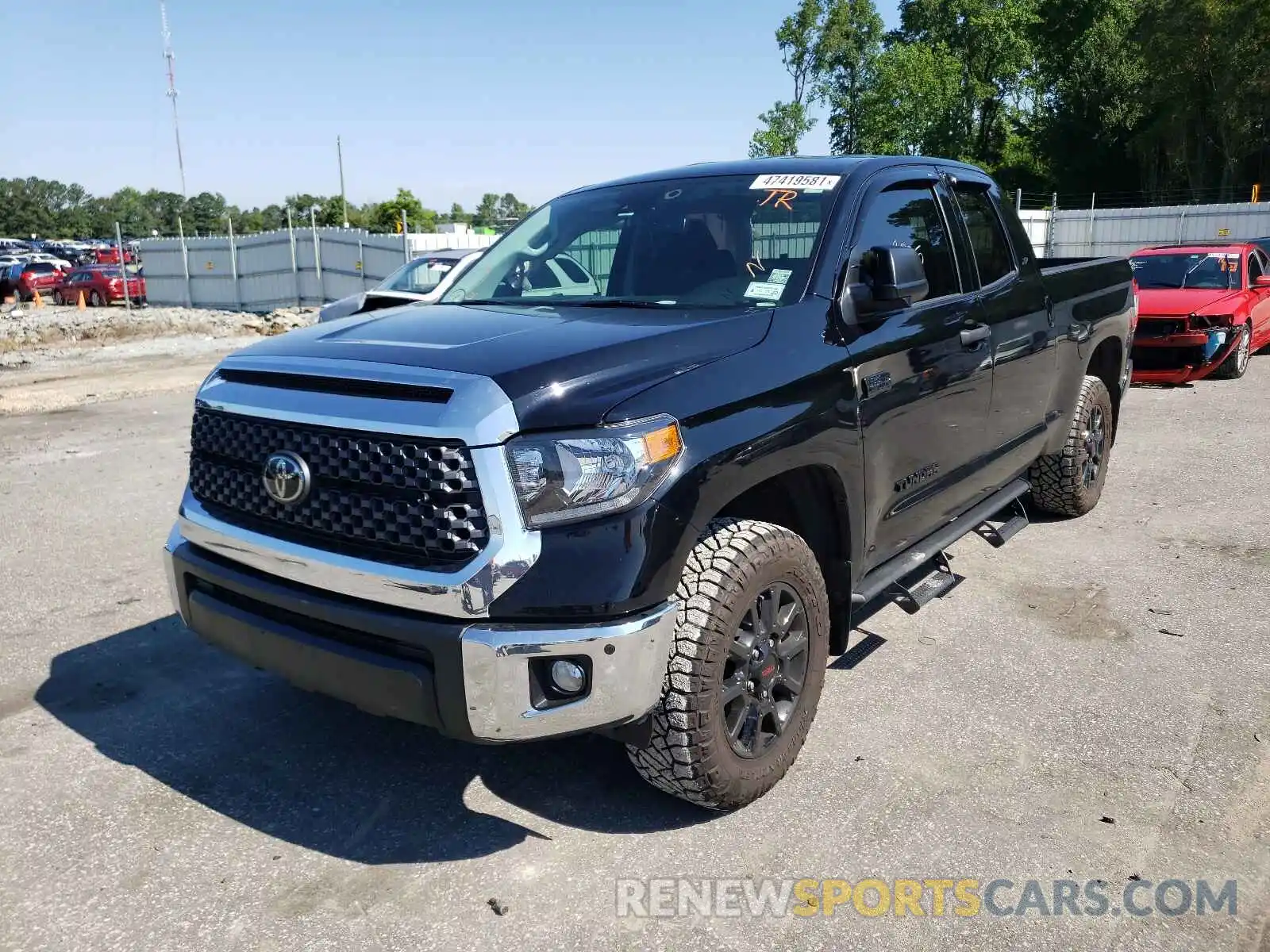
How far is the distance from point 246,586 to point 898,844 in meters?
2.07

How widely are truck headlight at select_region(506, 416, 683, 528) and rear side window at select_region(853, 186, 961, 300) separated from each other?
155cm

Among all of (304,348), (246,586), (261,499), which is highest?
(304,348)

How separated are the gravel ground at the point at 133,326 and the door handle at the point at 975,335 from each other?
60.0 feet

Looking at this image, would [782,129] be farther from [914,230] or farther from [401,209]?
[914,230]

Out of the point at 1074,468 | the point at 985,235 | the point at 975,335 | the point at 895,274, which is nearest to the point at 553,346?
the point at 895,274

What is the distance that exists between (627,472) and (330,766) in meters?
1.65

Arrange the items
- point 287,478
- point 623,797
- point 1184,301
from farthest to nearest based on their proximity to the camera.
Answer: point 1184,301
point 623,797
point 287,478

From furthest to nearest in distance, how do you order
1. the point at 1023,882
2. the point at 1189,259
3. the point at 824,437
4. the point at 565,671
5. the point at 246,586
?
the point at 1189,259 → the point at 824,437 → the point at 246,586 → the point at 1023,882 → the point at 565,671

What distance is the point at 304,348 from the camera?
317 centimetres

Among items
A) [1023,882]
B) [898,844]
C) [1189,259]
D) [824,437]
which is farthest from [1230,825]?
[1189,259]

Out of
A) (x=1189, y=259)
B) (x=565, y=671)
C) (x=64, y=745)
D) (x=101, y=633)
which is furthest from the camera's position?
(x=1189, y=259)

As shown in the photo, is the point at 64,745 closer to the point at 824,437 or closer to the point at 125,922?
the point at 125,922

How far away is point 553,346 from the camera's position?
2.93 m

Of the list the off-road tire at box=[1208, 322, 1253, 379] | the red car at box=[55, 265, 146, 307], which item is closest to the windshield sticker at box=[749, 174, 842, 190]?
the off-road tire at box=[1208, 322, 1253, 379]
